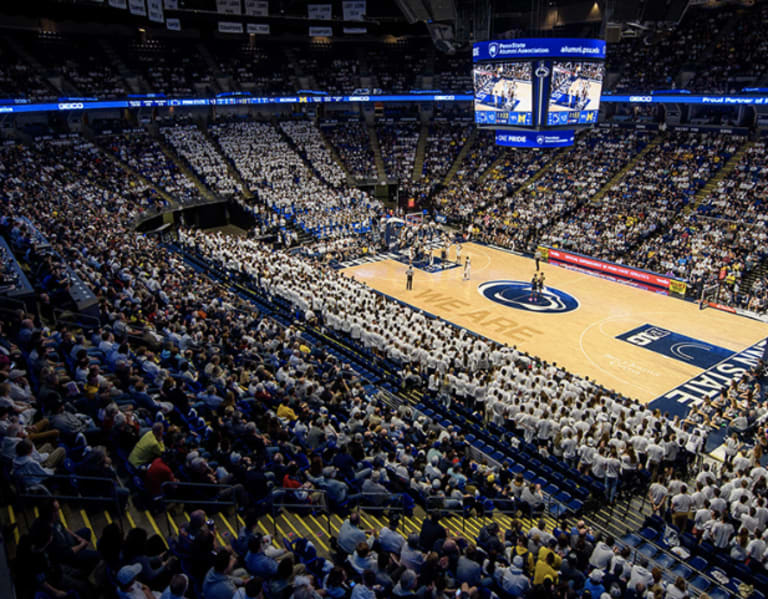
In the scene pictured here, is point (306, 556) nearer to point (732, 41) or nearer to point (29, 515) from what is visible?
point (29, 515)

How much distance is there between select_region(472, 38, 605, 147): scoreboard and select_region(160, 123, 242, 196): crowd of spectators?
857 inches

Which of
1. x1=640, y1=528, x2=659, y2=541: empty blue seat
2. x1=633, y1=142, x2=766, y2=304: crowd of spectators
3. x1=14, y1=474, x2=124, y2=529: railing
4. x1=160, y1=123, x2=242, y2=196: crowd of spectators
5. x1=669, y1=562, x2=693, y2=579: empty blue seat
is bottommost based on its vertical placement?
x1=640, y1=528, x2=659, y2=541: empty blue seat

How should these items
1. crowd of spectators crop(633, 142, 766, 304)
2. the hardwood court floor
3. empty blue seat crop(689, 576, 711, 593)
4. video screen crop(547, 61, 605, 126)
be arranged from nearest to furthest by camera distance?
empty blue seat crop(689, 576, 711, 593) → the hardwood court floor → video screen crop(547, 61, 605, 126) → crowd of spectators crop(633, 142, 766, 304)

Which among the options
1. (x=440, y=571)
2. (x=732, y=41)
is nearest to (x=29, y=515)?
(x=440, y=571)

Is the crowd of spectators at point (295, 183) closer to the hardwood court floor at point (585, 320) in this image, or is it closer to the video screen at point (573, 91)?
the hardwood court floor at point (585, 320)

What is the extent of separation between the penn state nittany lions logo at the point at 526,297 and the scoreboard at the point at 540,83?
777 centimetres

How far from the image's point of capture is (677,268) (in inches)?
1235

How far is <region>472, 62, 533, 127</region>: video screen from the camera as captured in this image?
26.0 meters

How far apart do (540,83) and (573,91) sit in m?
1.78

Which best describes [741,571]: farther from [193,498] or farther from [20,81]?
[20,81]

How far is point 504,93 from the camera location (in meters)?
27.0

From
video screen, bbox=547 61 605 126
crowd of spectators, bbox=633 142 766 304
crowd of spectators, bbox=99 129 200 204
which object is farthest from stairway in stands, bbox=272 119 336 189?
crowd of spectators, bbox=633 142 766 304

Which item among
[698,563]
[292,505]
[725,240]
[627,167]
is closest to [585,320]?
[725,240]

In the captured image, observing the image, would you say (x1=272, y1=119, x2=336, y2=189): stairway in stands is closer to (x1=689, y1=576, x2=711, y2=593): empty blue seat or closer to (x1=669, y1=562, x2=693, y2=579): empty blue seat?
(x1=669, y1=562, x2=693, y2=579): empty blue seat
